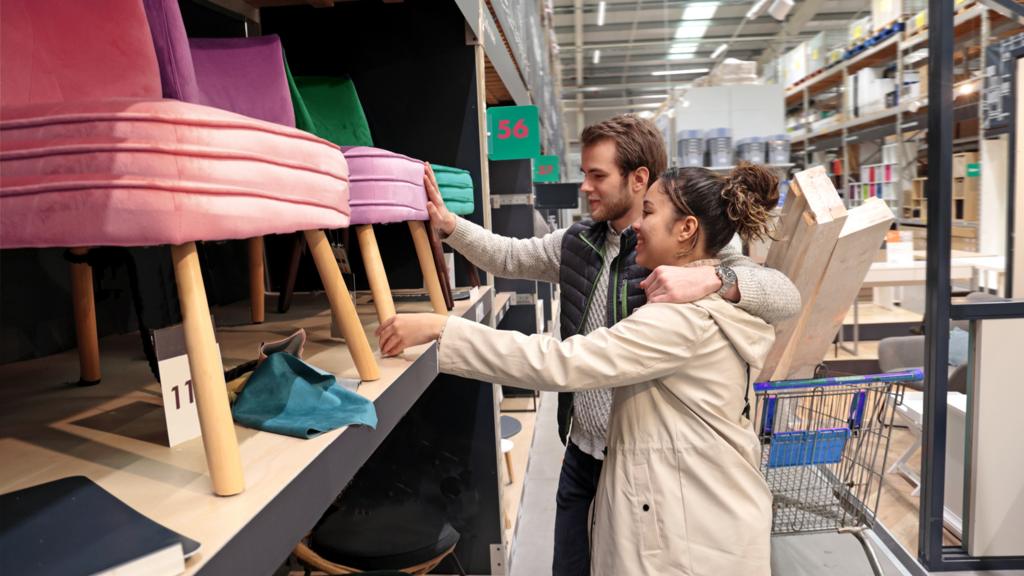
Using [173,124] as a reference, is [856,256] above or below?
below

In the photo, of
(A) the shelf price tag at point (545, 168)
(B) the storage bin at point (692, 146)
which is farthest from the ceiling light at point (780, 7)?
(A) the shelf price tag at point (545, 168)

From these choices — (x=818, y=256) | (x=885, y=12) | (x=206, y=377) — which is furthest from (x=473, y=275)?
(x=885, y=12)

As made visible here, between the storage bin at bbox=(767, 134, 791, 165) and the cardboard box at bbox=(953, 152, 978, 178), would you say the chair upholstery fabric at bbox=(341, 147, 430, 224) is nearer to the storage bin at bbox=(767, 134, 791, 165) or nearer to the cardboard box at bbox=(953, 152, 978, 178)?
the cardboard box at bbox=(953, 152, 978, 178)

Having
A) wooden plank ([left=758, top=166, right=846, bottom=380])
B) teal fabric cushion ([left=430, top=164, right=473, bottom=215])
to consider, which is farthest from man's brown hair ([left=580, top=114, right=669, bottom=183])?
wooden plank ([left=758, top=166, right=846, bottom=380])

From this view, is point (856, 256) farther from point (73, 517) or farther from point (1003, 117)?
point (73, 517)

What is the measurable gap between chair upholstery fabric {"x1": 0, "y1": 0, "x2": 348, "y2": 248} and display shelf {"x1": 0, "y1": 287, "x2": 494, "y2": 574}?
0.83 ft

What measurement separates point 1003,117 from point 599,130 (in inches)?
86.5

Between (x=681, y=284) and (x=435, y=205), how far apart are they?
647mm

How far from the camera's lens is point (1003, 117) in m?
3.10

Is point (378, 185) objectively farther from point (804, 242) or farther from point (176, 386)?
point (804, 242)

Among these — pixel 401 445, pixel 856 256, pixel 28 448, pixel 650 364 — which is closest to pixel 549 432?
pixel 401 445

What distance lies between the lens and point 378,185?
132 centimetres

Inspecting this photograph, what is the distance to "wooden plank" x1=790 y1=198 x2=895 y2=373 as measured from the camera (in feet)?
7.59

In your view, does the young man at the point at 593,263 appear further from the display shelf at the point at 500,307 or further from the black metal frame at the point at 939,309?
the black metal frame at the point at 939,309
